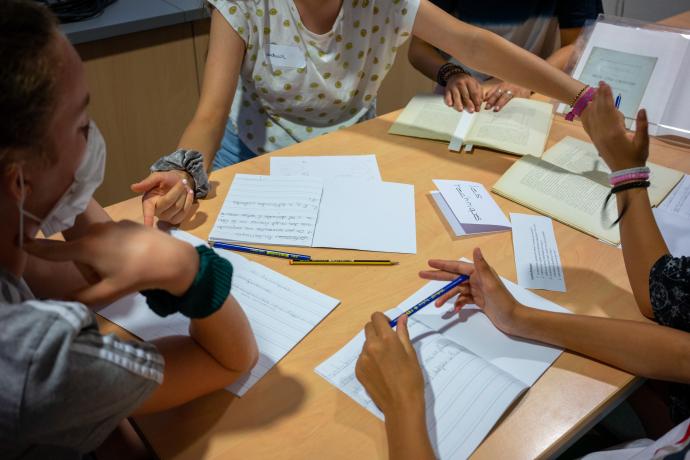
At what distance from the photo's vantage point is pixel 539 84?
142 centimetres

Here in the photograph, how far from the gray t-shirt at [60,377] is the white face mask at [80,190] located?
0.26ft

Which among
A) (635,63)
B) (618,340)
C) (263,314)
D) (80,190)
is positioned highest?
(635,63)

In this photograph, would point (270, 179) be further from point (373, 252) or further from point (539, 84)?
point (539, 84)

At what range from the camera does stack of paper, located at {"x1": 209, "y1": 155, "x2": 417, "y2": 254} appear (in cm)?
103

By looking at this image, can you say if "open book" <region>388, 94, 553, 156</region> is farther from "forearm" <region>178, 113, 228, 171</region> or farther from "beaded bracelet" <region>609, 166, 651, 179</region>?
"forearm" <region>178, 113, 228, 171</region>

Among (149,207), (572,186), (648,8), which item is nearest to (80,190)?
(149,207)

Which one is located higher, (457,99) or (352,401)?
(457,99)

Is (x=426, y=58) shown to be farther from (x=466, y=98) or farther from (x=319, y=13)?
(x=319, y=13)

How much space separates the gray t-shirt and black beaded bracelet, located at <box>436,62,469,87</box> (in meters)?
1.34

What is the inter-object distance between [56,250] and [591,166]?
3.81ft

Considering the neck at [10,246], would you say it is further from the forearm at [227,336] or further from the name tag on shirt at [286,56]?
the name tag on shirt at [286,56]

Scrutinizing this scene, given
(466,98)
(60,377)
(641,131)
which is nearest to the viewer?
(60,377)

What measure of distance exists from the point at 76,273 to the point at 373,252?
0.51 meters

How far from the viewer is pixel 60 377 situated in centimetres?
50
